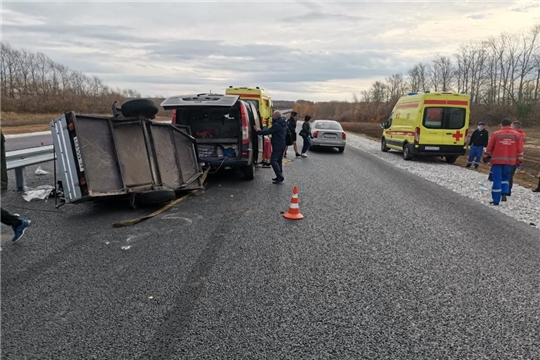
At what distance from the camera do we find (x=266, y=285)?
364cm

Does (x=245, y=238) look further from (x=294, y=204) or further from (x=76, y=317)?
(x=76, y=317)

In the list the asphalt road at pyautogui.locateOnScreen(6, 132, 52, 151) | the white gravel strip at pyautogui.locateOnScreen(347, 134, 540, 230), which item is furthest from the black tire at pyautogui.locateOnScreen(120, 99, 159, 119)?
the asphalt road at pyautogui.locateOnScreen(6, 132, 52, 151)

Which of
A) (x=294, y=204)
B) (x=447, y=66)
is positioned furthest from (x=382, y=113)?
(x=294, y=204)

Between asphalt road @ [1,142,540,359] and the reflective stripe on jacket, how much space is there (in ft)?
6.54

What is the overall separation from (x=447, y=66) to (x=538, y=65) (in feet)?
63.0

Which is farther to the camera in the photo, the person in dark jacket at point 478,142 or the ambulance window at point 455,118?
the ambulance window at point 455,118

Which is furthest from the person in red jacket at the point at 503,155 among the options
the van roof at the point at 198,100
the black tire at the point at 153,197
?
the black tire at the point at 153,197

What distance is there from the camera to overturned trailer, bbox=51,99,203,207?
18.4 feet

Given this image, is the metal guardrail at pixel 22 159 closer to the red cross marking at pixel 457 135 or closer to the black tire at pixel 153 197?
the black tire at pixel 153 197

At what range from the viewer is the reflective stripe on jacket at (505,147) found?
25.3ft

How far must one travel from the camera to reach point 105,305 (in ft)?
Result: 10.4

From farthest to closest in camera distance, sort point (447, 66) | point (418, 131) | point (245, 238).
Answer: point (447, 66) → point (418, 131) → point (245, 238)

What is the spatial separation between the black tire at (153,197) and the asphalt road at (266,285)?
191 millimetres

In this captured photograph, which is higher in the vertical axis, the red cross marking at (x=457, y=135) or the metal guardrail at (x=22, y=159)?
the red cross marking at (x=457, y=135)
